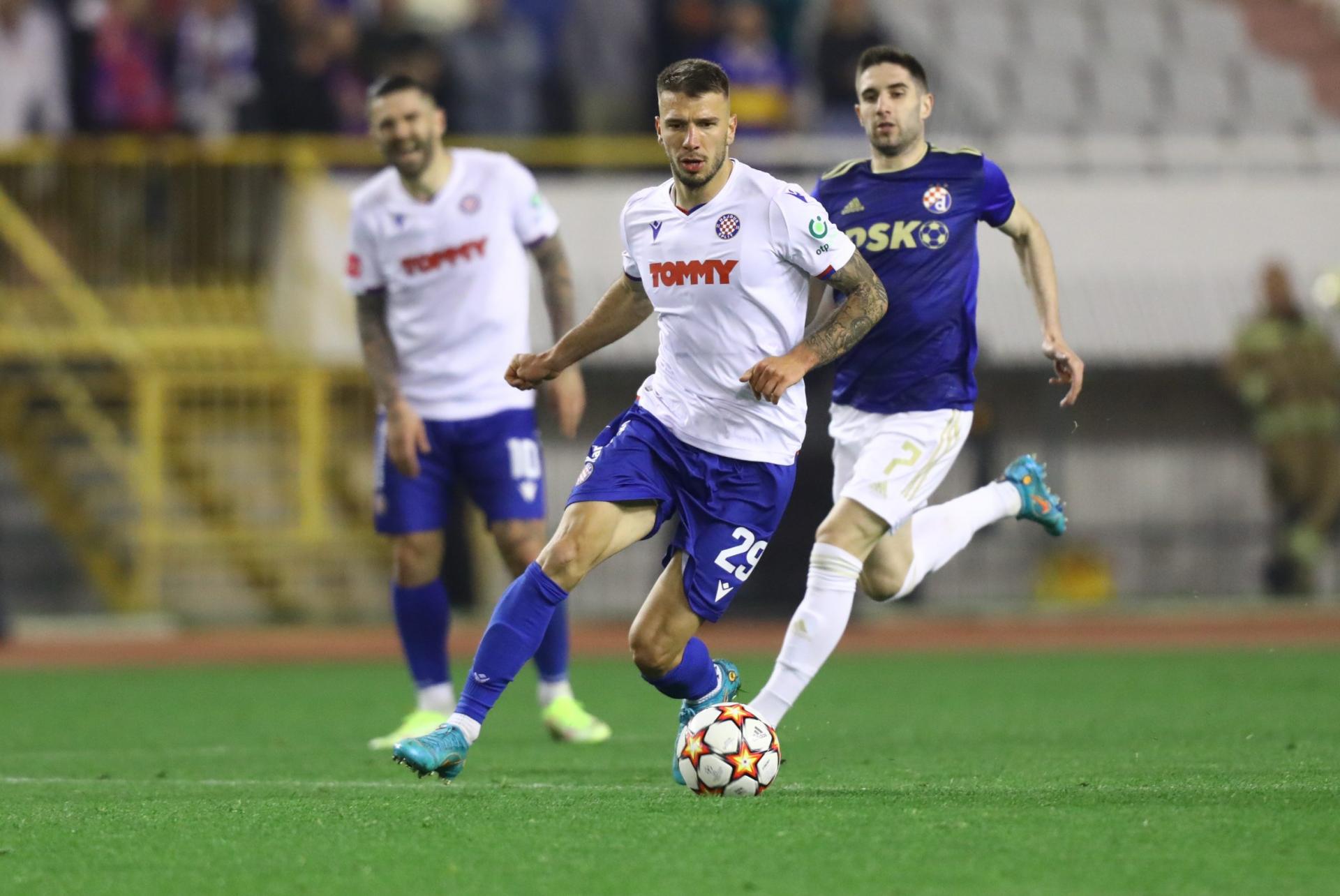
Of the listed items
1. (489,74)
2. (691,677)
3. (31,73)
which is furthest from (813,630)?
(31,73)

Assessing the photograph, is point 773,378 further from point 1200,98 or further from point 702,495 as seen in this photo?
point 1200,98

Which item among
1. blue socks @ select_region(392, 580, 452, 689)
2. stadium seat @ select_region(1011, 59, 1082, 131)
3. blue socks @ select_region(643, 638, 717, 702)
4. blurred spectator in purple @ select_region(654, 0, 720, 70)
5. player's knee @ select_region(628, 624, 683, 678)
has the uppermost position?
blurred spectator in purple @ select_region(654, 0, 720, 70)

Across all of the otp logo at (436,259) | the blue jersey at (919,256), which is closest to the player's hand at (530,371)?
the blue jersey at (919,256)

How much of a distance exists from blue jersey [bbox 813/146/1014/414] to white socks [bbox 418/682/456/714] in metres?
2.31

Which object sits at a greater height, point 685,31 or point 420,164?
point 685,31

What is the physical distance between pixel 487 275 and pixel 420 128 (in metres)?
0.67

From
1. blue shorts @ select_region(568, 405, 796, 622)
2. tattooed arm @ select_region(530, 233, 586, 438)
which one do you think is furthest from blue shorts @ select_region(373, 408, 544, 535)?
blue shorts @ select_region(568, 405, 796, 622)

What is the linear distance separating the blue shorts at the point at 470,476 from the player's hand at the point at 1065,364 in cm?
235

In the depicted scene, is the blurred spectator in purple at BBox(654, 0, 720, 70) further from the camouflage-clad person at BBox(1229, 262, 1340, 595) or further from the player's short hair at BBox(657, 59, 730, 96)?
the player's short hair at BBox(657, 59, 730, 96)

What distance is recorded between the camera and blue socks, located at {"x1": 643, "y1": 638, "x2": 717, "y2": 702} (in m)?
6.50

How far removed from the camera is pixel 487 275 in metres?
8.45

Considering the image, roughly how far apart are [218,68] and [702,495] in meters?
12.0

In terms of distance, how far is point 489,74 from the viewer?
17453mm

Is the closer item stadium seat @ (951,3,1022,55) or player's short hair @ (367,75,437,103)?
player's short hair @ (367,75,437,103)
